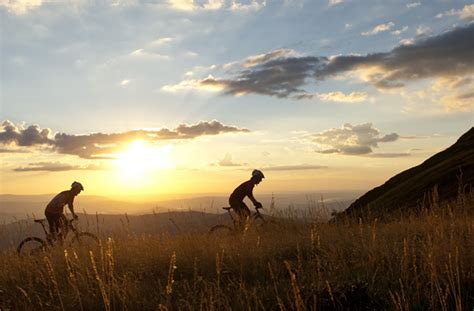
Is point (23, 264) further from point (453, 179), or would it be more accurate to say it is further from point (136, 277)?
point (453, 179)

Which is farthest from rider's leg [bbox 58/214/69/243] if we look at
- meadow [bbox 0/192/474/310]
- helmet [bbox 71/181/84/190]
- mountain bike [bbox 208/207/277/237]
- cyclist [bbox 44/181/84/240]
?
mountain bike [bbox 208/207/277/237]

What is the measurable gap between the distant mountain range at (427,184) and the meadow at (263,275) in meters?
8.40

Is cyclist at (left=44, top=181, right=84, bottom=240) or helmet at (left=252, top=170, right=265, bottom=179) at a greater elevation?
helmet at (left=252, top=170, right=265, bottom=179)

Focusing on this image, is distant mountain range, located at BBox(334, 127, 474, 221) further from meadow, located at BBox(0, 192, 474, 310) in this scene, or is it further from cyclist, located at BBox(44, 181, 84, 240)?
cyclist, located at BBox(44, 181, 84, 240)

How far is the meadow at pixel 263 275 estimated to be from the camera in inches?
212

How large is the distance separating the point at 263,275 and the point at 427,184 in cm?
1579

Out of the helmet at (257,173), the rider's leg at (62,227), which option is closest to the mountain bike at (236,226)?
the helmet at (257,173)

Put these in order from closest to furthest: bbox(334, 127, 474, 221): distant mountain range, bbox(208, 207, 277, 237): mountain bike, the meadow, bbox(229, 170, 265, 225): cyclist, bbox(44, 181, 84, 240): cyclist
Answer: the meadow → bbox(208, 207, 277, 237): mountain bike → bbox(44, 181, 84, 240): cyclist → bbox(229, 170, 265, 225): cyclist → bbox(334, 127, 474, 221): distant mountain range

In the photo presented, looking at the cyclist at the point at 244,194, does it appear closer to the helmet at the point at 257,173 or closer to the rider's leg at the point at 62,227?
the helmet at the point at 257,173

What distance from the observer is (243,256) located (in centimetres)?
812

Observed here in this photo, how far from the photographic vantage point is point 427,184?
20.9 meters

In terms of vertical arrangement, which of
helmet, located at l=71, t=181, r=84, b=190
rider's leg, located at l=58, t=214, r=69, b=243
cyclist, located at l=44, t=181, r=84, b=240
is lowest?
rider's leg, located at l=58, t=214, r=69, b=243

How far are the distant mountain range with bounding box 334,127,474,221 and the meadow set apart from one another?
840 centimetres

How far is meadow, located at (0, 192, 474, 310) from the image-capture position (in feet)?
17.7
